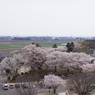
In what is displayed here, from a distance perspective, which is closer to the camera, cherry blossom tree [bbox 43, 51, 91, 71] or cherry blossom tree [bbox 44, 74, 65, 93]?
cherry blossom tree [bbox 44, 74, 65, 93]

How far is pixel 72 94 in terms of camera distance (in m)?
24.3

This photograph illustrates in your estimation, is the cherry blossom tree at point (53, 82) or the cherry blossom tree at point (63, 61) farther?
the cherry blossom tree at point (63, 61)

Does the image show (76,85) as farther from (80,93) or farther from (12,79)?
(12,79)

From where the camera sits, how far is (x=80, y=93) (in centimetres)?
2019

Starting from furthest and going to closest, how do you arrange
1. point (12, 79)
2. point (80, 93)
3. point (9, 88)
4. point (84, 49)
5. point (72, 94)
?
1. point (84, 49)
2. point (12, 79)
3. point (9, 88)
4. point (72, 94)
5. point (80, 93)

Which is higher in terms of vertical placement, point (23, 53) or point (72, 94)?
point (23, 53)

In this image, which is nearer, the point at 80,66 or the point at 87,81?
the point at 87,81

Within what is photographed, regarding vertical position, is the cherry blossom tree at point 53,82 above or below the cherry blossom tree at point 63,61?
below

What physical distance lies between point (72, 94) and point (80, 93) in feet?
13.7

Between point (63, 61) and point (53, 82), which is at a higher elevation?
point (63, 61)

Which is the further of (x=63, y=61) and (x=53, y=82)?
(x=63, y=61)

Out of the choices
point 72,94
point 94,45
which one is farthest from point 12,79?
point 94,45

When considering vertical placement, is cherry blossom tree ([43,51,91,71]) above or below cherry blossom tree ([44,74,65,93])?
above

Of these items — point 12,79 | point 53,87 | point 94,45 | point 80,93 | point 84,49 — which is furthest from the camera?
point 94,45
